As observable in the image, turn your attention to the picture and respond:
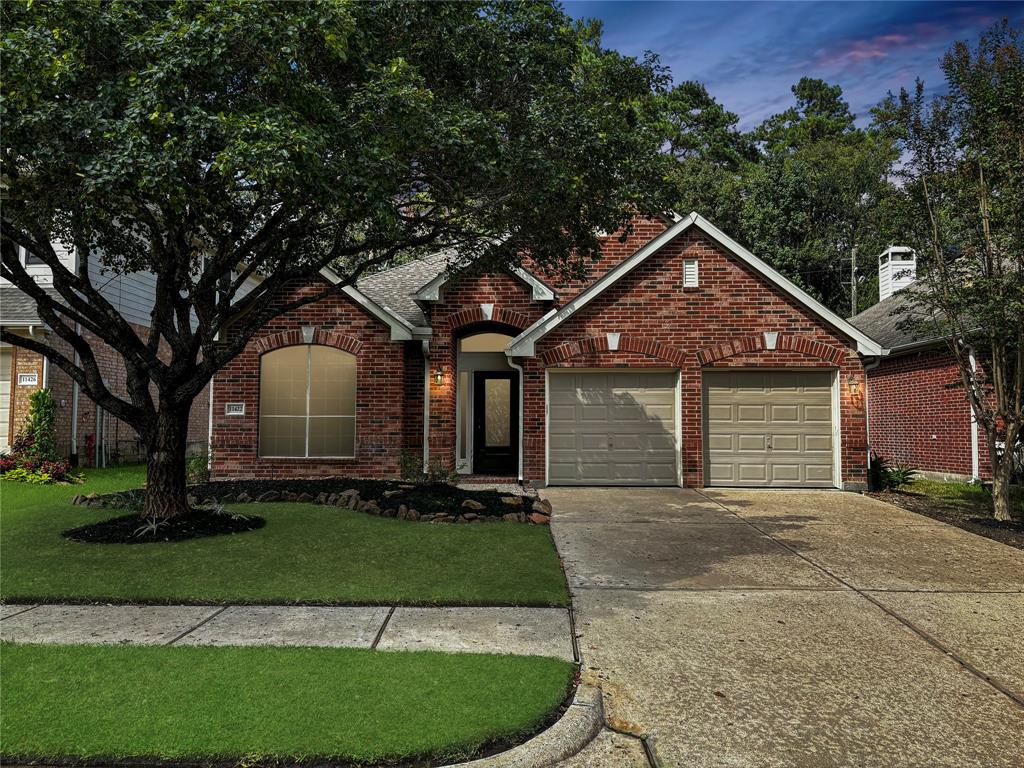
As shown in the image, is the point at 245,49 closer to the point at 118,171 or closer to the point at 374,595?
the point at 118,171

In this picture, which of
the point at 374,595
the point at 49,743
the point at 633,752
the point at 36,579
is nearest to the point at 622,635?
the point at 633,752

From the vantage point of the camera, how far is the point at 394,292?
645 inches

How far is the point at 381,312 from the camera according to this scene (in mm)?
13828

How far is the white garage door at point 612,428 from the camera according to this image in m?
13.8

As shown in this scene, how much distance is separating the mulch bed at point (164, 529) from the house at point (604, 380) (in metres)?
5.06

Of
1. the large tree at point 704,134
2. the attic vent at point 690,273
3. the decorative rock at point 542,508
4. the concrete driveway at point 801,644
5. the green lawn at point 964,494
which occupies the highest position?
the large tree at point 704,134

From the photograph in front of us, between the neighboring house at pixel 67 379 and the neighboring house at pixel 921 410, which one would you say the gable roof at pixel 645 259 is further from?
the neighboring house at pixel 67 379

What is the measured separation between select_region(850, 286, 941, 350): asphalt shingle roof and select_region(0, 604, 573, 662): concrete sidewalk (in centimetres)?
1263

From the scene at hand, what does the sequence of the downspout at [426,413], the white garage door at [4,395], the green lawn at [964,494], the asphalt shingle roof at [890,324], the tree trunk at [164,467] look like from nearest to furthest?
the tree trunk at [164,467] < the green lawn at [964,494] < the downspout at [426,413] < the white garage door at [4,395] < the asphalt shingle roof at [890,324]

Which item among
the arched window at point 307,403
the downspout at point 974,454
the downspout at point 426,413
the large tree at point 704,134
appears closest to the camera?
the downspout at point 426,413

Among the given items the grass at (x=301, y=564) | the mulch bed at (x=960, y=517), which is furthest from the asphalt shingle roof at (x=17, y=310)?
the mulch bed at (x=960, y=517)

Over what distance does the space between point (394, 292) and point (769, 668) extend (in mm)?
13618

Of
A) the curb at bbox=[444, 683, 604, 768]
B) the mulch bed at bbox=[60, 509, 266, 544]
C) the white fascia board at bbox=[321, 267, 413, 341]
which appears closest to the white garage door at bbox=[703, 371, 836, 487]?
the white fascia board at bbox=[321, 267, 413, 341]

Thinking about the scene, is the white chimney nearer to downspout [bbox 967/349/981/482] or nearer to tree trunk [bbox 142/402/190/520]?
downspout [bbox 967/349/981/482]
